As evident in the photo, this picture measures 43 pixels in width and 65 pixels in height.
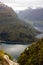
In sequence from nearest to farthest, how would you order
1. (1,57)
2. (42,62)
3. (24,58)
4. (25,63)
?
(1,57), (42,62), (25,63), (24,58)

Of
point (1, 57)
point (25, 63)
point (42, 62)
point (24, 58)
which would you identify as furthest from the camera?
point (24, 58)

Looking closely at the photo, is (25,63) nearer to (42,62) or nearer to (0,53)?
(42,62)

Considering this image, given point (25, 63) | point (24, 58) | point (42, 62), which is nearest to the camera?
point (42, 62)

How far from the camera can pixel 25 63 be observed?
2022 centimetres

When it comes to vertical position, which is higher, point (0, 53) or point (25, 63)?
point (0, 53)

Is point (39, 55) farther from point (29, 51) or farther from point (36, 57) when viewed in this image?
point (29, 51)

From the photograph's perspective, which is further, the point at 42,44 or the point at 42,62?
the point at 42,44

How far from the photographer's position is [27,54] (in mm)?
22484

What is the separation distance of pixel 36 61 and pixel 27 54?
3352 mm

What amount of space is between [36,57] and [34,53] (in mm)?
1367

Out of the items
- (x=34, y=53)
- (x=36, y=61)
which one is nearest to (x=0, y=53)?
(x=36, y=61)

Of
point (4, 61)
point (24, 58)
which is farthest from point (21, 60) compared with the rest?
point (4, 61)

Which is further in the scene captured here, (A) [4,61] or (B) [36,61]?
(B) [36,61]

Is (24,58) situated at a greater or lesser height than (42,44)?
lesser
